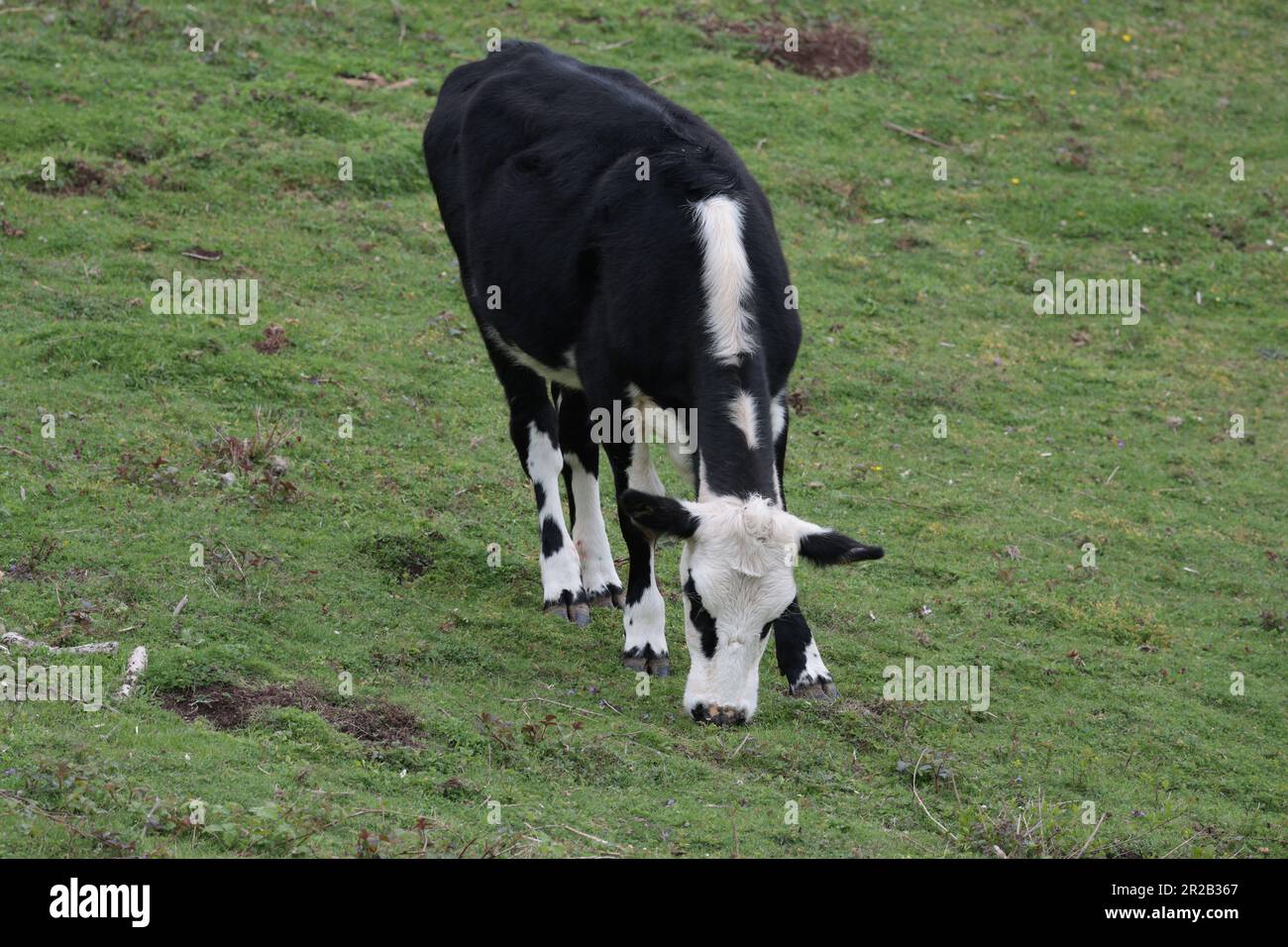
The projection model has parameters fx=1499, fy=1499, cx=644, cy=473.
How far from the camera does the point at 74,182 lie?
13062 mm

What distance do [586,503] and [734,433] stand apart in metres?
2.32

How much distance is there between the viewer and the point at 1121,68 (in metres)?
18.7

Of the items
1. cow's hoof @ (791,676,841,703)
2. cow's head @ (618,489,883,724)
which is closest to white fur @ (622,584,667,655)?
cow's hoof @ (791,676,841,703)

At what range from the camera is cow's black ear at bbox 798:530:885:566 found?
663 cm

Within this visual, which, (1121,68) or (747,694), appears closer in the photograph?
(747,694)

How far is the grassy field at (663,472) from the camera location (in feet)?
21.2

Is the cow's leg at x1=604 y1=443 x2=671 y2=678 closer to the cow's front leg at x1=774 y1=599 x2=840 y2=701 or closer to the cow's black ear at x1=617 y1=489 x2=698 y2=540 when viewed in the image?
the cow's front leg at x1=774 y1=599 x2=840 y2=701

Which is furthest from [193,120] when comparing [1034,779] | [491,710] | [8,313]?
[1034,779]

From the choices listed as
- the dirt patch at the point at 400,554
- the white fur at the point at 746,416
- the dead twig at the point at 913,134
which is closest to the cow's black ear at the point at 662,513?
the white fur at the point at 746,416

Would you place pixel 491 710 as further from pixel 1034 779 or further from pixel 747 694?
pixel 1034 779

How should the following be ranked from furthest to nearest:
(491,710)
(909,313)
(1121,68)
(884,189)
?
(1121,68), (884,189), (909,313), (491,710)

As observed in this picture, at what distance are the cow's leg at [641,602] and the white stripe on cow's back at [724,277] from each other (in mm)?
1127

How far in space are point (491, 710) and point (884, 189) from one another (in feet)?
32.9

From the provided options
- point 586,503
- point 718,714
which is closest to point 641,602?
point 586,503
